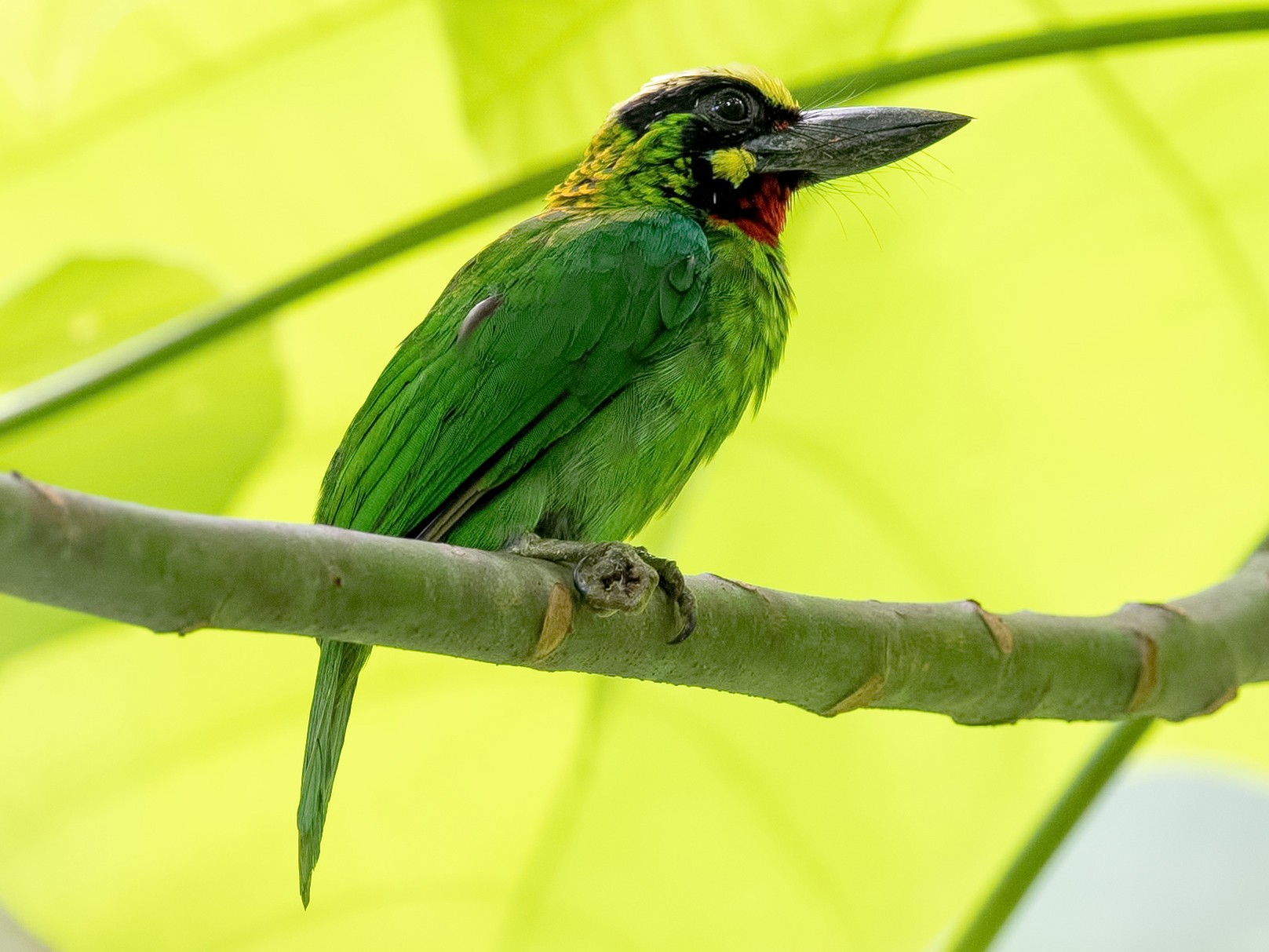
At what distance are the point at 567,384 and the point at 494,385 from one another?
0.10m

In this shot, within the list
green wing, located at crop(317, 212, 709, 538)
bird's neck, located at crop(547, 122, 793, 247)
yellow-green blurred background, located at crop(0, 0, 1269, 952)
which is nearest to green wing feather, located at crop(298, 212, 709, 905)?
green wing, located at crop(317, 212, 709, 538)

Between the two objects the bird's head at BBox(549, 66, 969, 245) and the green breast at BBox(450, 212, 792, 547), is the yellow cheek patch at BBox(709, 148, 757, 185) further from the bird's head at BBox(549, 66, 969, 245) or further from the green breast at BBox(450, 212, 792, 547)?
the green breast at BBox(450, 212, 792, 547)

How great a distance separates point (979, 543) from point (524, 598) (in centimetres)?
153

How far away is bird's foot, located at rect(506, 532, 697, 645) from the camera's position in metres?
1.38

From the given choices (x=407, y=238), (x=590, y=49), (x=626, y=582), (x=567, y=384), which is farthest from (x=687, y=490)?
(x=626, y=582)

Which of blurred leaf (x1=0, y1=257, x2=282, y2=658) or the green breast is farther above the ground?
the green breast

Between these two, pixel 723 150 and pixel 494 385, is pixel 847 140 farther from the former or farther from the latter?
pixel 494 385

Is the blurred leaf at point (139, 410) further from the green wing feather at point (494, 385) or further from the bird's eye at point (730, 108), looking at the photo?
the bird's eye at point (730, 108)

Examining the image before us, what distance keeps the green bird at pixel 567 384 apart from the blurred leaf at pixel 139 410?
1.36 feet

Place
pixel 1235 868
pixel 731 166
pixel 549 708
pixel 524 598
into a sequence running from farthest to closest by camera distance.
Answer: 1. pixel 1235 868
2. pixel 549 708
3. pixel 731 166
4. pixel 524 598

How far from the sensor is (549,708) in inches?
100

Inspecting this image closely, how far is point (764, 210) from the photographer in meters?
2.27

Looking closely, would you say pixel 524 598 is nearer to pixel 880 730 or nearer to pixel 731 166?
pixel 731 166

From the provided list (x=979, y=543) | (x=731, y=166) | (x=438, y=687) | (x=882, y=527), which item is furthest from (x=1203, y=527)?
(x=438, y=687)
